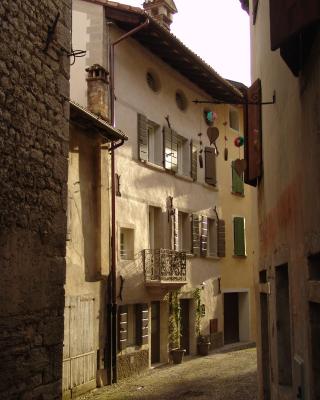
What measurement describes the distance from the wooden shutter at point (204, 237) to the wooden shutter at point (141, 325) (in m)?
4.01

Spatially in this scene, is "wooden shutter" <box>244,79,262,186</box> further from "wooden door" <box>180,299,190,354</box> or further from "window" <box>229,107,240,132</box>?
"window" <box>229,107,240,132</box>

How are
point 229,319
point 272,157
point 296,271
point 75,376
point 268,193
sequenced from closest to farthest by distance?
point 296,271 → point 272,157 → point 268,193 → point 75,376 → point 229,319

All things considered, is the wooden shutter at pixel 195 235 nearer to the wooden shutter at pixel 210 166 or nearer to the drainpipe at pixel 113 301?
the wooden shutter at pixel 210 166

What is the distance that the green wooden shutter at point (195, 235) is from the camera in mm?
17969

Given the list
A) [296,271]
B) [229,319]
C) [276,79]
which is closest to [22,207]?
[296,271]

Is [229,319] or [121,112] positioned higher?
[121,112]

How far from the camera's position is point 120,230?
14516 mm

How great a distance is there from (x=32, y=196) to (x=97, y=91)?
27.6 feet

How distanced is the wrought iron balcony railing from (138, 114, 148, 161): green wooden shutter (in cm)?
245

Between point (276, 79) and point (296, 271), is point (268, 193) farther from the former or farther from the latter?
point (296, 271)

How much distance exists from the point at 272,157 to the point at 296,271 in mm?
2188

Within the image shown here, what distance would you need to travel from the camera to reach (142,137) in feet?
51.0

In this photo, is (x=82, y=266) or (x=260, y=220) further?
(x=82, y=266)

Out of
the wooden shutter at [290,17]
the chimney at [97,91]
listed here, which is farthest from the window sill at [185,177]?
the wooden shutter at [290,17]
